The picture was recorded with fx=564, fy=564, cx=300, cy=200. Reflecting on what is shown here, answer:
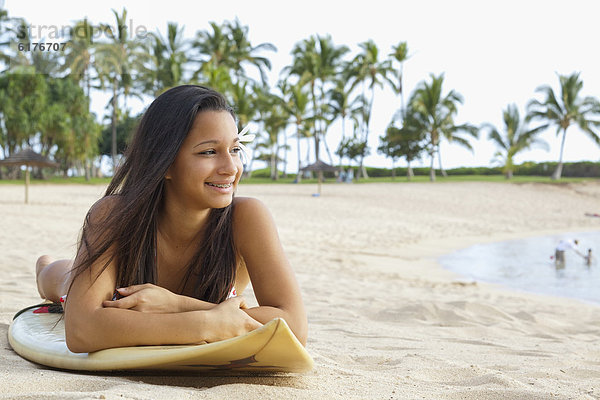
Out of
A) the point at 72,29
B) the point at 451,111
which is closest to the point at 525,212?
the point at 451,111

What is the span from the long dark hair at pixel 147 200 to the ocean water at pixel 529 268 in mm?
6128

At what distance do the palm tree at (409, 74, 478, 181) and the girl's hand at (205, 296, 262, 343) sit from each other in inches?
1309

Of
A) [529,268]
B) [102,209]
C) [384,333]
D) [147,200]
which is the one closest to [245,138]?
[147,200]

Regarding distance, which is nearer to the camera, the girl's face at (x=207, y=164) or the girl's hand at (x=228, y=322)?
the girl's hand at (x=228, y=322)

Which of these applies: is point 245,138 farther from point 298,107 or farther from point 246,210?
point 298,107

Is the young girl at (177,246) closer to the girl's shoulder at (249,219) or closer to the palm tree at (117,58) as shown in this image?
the girl's shoulder at (249,219)

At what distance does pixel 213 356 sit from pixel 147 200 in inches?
24.3

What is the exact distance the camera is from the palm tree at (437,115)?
3438 centimetres

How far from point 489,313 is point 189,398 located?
11.8 ft

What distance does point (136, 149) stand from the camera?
82.0 inches

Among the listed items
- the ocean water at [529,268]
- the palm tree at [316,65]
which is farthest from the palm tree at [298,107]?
the ocean water at [529,268]

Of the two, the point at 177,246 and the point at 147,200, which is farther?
the point at 177,246

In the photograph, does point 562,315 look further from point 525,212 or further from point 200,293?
point 525,212

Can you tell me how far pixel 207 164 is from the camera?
2.01 metres
